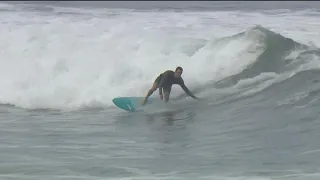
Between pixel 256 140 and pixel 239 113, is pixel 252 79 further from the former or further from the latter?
pixel 256 140

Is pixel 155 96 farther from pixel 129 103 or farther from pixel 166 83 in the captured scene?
pixel 129 103

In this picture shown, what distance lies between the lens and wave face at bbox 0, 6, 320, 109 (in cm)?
1689

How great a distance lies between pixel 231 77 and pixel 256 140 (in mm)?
5583

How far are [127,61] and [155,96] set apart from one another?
10.3 feet

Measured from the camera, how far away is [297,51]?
1827 cm

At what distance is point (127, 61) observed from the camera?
1861cm

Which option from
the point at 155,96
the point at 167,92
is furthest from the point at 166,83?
the point at 155,96

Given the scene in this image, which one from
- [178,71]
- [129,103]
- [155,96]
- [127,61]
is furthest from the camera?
[127,61]

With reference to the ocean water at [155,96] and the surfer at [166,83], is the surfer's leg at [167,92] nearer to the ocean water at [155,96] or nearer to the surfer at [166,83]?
the surfer at [166,83]

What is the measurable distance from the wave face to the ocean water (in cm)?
3

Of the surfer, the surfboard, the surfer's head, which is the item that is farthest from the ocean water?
the surfer's head

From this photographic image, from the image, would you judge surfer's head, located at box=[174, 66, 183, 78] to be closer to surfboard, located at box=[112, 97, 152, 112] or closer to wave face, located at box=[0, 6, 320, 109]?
surfboard, located at box=[112, 97, 152, 112]

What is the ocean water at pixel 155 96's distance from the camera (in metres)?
9.93

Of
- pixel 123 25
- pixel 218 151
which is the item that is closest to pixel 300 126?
pixel 218 151
